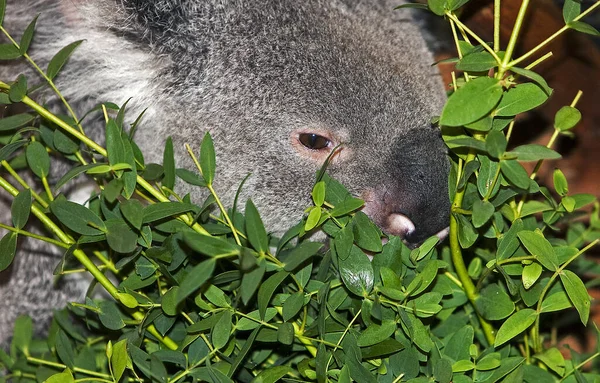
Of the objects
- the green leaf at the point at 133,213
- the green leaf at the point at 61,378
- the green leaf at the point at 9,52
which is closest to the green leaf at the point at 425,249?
the green leaf at the point at 133,213

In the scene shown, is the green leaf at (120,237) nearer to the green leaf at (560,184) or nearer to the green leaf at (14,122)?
the green leaf at (14,122)

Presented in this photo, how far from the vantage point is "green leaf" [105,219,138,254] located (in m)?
1.34

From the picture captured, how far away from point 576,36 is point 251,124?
1.14 meters

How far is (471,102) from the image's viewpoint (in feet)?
3.91

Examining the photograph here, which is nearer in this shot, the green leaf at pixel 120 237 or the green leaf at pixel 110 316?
the green leaf at pixel 120 237

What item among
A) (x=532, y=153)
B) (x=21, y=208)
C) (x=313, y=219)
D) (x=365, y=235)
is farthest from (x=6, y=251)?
(x=532, y=153)

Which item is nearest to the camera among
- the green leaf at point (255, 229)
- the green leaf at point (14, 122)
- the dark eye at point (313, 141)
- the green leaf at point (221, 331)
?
the green leaf at point (255, 229)

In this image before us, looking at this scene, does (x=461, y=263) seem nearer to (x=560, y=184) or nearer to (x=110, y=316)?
(x=560, y=184)

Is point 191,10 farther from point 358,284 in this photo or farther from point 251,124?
point 358,284

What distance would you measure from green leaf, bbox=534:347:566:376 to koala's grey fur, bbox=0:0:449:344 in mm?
398

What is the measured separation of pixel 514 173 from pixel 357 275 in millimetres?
359

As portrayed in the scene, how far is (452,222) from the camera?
4.72 ft

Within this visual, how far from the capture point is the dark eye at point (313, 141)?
1810mm

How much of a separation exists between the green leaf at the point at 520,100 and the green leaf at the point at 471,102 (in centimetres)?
8
